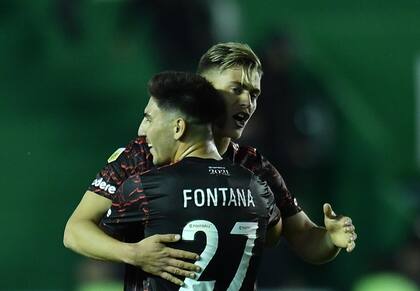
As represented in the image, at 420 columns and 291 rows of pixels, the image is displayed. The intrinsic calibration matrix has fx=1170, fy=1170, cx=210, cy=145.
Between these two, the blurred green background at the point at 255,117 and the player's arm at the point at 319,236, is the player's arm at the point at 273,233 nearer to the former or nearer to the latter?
the player's arm at the point at 319,236

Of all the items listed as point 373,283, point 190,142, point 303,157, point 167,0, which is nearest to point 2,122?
point 167,0

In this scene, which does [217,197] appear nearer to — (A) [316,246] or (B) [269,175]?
(B) [269,175]

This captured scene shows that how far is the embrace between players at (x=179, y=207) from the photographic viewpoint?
3.91m

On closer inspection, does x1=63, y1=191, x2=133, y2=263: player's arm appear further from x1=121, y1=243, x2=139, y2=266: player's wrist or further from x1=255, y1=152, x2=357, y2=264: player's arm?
x1=255, y1=152, x2=357, y2=264: player's arm

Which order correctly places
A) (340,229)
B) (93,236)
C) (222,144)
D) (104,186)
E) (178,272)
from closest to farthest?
(178,272) < (93,236) < (104,186) < (340,229) < (222,144)

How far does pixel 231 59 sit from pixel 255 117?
16.5 feet

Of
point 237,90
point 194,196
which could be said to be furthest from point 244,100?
point 194,196

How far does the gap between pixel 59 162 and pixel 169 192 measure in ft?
19.2

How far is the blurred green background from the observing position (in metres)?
9.52

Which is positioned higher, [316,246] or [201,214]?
[201,214]

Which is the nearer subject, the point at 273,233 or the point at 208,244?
the point at 208,244

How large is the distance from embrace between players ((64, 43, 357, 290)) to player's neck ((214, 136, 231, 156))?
15 centimetres

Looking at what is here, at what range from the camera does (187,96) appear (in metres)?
4.02

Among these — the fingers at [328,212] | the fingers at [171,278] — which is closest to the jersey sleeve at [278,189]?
the fingers at [328,212]
